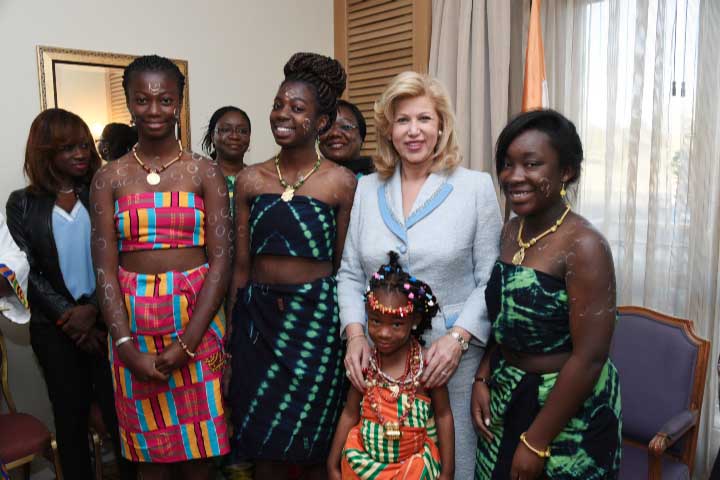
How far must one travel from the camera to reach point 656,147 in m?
2.62

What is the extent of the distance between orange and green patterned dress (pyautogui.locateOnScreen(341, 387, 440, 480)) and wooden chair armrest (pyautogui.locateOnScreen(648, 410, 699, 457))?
819 mm

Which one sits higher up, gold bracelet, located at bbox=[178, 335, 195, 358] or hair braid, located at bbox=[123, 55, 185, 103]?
hair braid, located at bbox=[123, 55, 185, 103]

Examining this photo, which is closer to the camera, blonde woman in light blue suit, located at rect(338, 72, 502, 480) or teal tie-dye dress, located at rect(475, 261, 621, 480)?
teal tie-dye dress, located at rect(475, 261, 621, 480)

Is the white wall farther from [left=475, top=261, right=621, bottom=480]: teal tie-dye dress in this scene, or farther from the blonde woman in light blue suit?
[left=475, top=261, right=621, bottom=480]: teal tie-dye dress

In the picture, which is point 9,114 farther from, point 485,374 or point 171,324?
point 485,374

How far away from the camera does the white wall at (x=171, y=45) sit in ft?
9.11

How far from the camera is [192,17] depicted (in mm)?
3338

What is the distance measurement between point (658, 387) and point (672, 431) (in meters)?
0.35

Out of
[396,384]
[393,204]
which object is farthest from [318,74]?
[396,384]

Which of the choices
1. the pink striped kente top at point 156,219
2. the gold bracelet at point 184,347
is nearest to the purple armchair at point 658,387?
the gold bracelet at point 184,347

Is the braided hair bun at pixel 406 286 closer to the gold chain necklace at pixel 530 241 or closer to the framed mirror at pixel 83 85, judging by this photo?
the gold chain necklace at pixel 530 241

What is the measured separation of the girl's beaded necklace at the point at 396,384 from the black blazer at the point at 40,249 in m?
1.42

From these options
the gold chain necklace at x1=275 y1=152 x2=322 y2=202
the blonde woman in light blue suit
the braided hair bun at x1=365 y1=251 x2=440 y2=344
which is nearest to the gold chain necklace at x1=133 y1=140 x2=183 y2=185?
the gold chain necklace at x1=275 y1=152 x2=322 y2=202

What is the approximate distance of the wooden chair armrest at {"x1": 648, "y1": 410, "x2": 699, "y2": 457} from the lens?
203 centimetres
